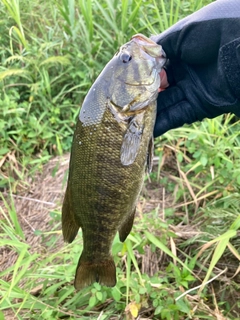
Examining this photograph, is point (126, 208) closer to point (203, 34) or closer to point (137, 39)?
point (137, 39)

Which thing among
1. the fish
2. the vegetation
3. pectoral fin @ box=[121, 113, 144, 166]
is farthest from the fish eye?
the vegetation

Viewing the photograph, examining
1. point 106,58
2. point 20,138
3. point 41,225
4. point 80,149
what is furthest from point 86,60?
point 80,149

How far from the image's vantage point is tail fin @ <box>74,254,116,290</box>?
177 centimetres

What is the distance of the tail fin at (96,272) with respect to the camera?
177 cm

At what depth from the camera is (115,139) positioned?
5.13 ft

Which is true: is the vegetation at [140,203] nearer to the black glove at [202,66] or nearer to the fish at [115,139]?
the fish at [115,139]

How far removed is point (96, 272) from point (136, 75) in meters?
0.97

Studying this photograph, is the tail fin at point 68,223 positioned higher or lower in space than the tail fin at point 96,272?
higher

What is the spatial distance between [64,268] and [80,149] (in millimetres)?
835

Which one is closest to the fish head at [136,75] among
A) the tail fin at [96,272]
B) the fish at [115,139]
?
the fish at [115,139]

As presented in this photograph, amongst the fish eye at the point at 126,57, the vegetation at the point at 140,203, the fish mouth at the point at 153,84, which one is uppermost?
the fish eye at the point at 126,57

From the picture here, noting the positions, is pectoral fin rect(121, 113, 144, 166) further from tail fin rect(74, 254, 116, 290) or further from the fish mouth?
tail fin rect(74, 254, 116, 290)

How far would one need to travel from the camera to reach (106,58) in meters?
3.33

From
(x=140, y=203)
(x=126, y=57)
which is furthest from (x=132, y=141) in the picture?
(x=140, y=203)
